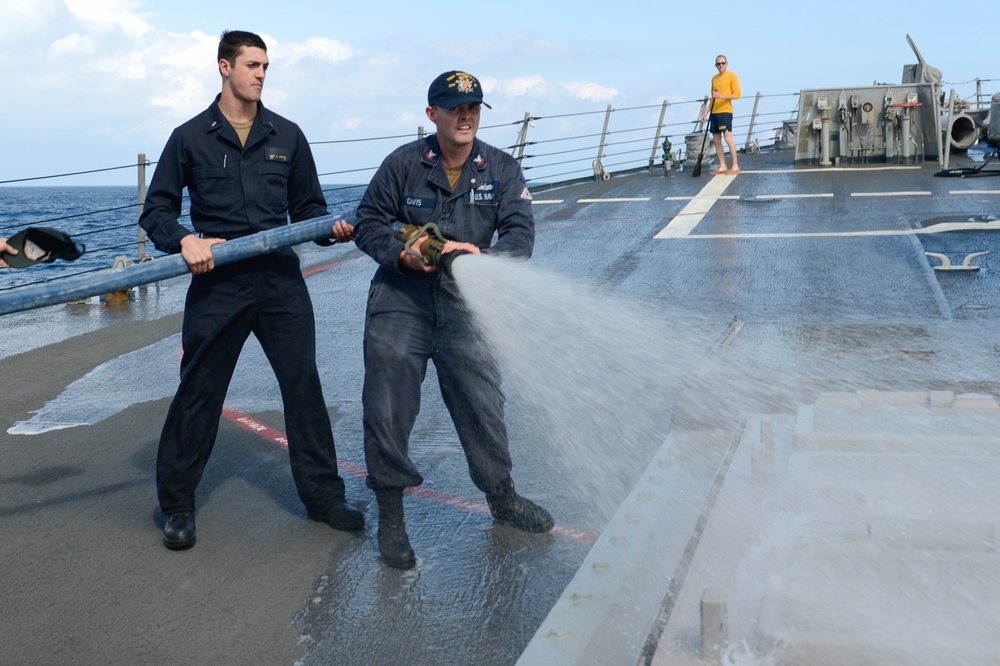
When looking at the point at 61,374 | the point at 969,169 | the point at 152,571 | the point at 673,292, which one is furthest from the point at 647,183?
the point at 152,571

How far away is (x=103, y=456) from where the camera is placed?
552 centimetres

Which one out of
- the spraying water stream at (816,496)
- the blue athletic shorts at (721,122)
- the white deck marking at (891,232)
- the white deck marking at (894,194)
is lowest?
the spraying water stream at (816,496)

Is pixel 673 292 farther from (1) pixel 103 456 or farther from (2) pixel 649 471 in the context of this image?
(2) pixel 649 471

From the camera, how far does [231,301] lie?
4.25 m

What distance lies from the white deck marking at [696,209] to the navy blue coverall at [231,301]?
8.68 metres

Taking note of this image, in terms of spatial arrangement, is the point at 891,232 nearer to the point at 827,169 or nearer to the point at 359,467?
the point at 827,169

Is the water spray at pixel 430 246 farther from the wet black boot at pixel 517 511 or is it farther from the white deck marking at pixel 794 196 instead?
the white deck marking at pixel 794 196

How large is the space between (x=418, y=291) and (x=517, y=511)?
980mm

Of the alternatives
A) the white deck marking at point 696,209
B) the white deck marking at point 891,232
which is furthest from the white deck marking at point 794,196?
the white deck marking at point 891,232

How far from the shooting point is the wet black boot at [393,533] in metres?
3.93

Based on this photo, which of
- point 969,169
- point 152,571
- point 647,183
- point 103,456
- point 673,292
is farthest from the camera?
point 647,183

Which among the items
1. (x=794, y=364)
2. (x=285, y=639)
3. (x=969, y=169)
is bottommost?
(x=285, y=639)

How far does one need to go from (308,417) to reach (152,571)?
0.87 m

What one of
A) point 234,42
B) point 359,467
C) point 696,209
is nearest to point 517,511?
point 359,467
